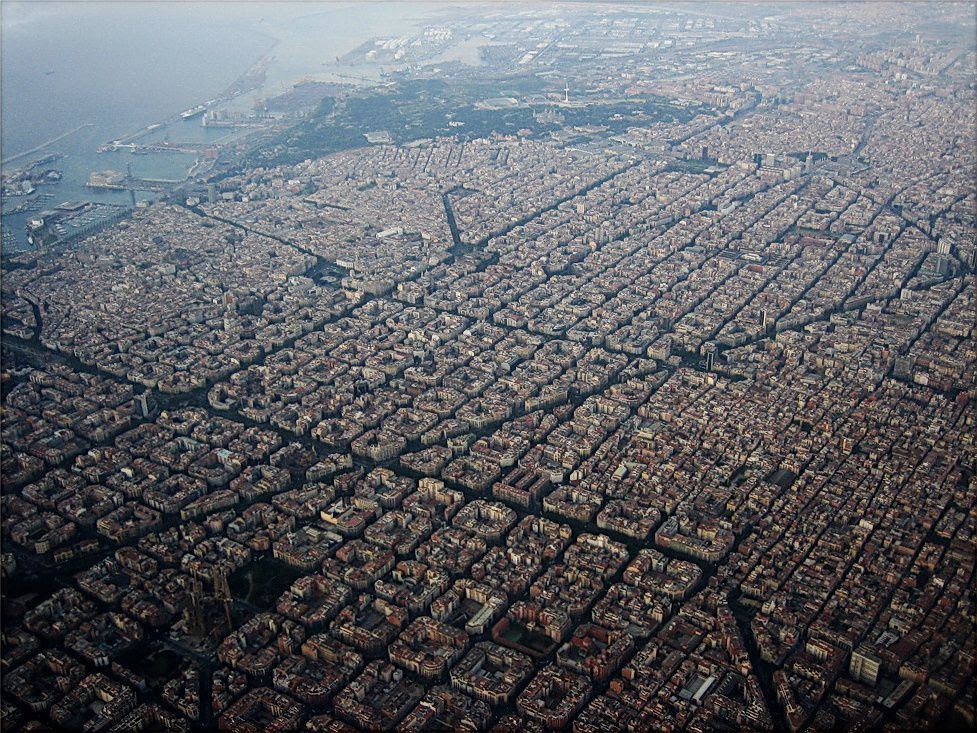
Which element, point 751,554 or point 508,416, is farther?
point 508,416

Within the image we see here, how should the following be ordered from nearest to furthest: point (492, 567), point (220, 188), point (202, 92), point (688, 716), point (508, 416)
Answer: point (688, 716) → point (492, 567) → point (508, 416) → point (220, 188) → point (202, 92)

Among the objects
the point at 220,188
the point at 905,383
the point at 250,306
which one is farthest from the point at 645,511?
the point at 220,188

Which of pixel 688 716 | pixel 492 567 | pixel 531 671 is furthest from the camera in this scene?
pixel 492 567

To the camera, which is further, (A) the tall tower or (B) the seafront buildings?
(A) the tall tower

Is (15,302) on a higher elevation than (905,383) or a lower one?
higher

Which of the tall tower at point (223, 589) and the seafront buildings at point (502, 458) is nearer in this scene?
the seafront buildings at point (502, 458)

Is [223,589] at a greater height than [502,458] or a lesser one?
greater

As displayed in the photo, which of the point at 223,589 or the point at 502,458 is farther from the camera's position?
the point at 502,458

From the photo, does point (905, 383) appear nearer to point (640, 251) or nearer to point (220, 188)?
point (640, 251)
